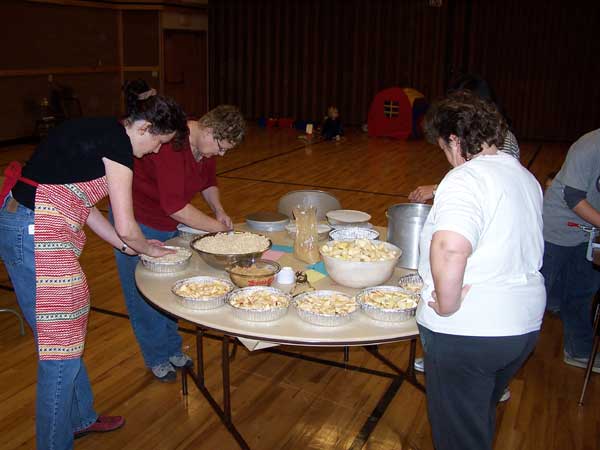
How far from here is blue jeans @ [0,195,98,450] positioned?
2.12 m

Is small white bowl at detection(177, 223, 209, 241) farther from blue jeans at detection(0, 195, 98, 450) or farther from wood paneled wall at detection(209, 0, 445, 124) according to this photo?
wood paneled wall at detection(209, 0, 445, 124)

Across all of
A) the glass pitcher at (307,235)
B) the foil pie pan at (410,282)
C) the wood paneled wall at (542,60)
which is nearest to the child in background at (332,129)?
the wood paneled wall at (542,60)

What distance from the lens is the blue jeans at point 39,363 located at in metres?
2.12

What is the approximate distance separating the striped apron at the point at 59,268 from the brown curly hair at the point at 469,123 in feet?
3.88

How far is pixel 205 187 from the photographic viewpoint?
317cm

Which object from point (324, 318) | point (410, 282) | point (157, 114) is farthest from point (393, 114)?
point (324, 318)

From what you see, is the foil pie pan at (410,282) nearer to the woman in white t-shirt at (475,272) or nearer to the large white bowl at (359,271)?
the large white bowl at (359,271)

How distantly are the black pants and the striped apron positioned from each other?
3.91 ft

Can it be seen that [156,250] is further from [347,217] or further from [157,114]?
[347,217]

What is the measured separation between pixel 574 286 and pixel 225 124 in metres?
2.01

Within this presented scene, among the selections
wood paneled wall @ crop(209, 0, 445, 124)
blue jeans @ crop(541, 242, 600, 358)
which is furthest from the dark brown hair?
wood paneled wall @ crop(209, 0, 445, 124)

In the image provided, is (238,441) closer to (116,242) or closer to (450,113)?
(116,242)

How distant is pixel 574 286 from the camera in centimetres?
329

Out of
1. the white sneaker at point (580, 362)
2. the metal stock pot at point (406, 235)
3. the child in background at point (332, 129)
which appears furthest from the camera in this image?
the child in background at point (332, 129)
